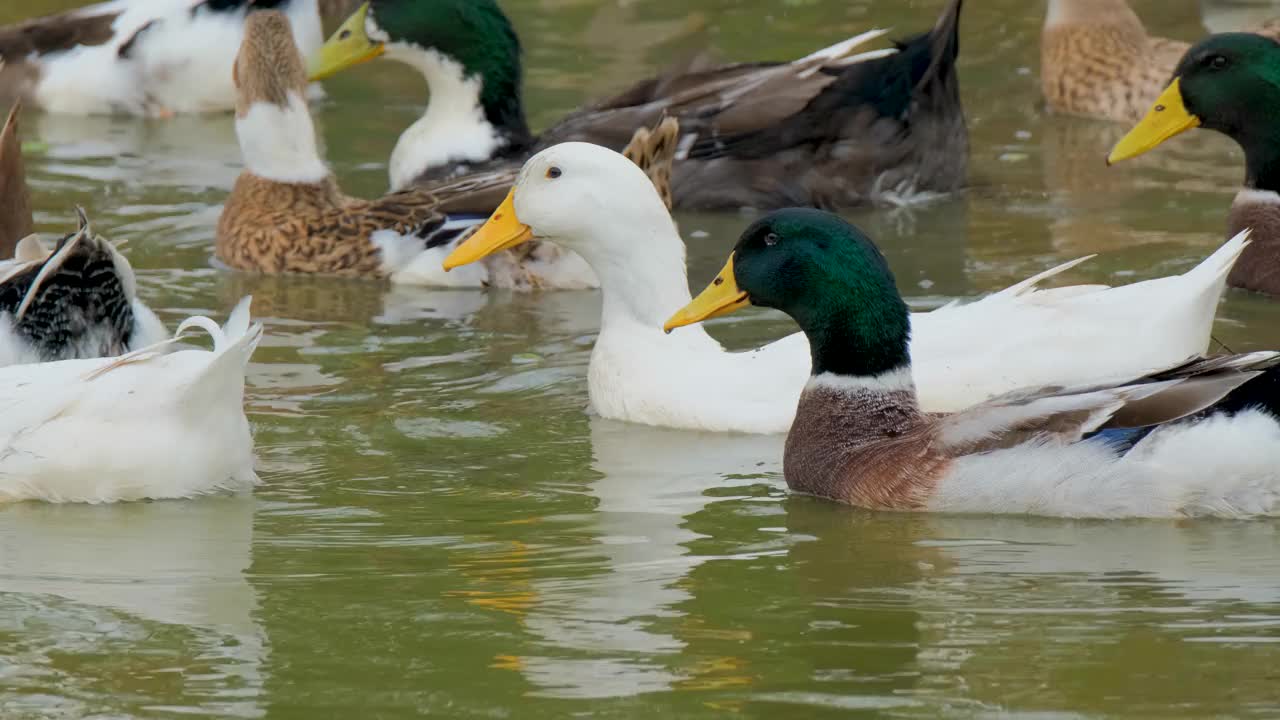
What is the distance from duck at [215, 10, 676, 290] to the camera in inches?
397

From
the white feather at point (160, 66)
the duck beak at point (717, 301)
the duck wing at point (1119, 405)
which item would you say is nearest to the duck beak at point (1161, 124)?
the duck beak at point (717, 301)

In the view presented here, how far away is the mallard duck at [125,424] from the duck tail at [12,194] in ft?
5.56

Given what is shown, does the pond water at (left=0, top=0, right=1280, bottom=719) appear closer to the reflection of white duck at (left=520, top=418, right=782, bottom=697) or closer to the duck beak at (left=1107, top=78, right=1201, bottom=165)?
the reflection of white duck at (left=520, top=418, right=782, bottom=697)

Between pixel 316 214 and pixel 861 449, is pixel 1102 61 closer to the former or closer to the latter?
pixel 316 214

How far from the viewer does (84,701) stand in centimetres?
497

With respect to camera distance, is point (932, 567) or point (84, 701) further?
point (932, 567)

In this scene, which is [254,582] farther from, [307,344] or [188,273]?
[188,273]

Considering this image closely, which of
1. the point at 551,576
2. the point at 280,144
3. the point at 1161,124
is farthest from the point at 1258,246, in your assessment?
the point at 551,576

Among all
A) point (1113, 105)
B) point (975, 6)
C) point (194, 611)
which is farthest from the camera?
point (975, 6)

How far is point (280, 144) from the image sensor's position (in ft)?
34.3

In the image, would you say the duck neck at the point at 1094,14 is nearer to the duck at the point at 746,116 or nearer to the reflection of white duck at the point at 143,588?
the duck at the point at 746,116

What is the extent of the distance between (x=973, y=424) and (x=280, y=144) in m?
4.98

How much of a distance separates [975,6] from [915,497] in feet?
31.8

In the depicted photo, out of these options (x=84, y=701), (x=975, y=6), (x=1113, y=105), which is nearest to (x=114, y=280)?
(x=84, y=701)
